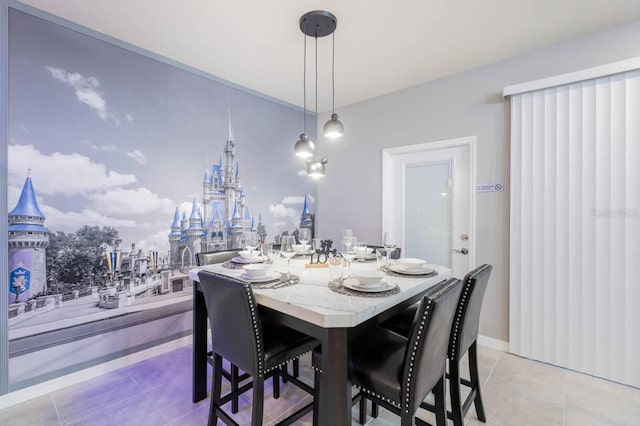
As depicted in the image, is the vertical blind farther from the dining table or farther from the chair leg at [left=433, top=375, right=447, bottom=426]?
the chair leg at [left=433, top=375, right=447, bottom=426]

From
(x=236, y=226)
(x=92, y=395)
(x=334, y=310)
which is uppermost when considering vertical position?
(x=236, y=226)

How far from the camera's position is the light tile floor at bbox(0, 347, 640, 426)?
1843mm

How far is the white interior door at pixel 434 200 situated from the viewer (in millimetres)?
2971

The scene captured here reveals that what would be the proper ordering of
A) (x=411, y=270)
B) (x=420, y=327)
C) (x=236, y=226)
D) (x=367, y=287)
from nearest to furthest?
(x=420, y=327), (x=367, y=287), (x=411, y=270), (x=236, y=226)

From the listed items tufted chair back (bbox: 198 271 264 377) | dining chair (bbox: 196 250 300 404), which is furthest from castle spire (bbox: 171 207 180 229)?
tufted chair back (bbox: 198 271 264 377)

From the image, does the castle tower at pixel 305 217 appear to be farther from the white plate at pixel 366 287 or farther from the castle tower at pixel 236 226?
the white plate at pixel 366 287

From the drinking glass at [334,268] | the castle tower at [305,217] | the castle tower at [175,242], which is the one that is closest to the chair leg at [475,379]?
the drinking glass at [334,268]

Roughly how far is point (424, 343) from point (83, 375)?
8.73ft

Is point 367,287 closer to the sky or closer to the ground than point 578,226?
closer to the ground

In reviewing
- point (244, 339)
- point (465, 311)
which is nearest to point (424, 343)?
point (465, 311)

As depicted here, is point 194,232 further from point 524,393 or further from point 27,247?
point 524,393

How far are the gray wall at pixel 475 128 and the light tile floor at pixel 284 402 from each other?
1.96ft

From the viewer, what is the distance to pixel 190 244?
2961mm

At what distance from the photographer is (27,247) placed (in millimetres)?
2061
